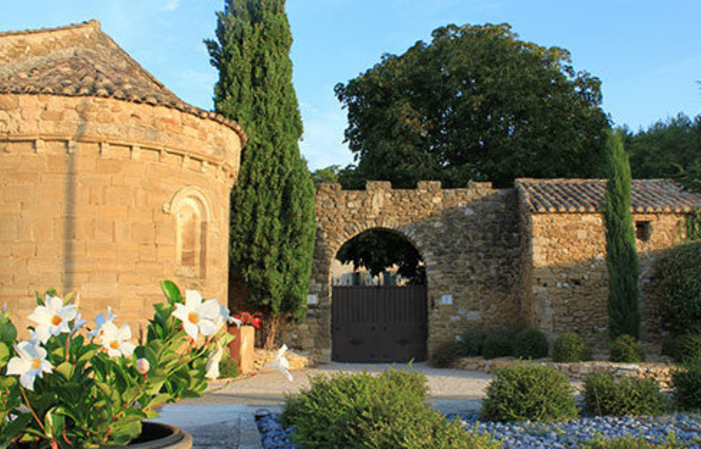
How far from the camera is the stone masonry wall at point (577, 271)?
53.9 feet

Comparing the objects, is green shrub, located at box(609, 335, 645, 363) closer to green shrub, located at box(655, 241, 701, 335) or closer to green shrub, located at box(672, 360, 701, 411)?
green shrub, located at box(655, 241, 701, 335)

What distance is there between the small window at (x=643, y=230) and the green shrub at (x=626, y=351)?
4132 millimetres

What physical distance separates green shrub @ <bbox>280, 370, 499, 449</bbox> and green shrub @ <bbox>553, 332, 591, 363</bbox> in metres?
8.49

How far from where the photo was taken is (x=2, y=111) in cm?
1055

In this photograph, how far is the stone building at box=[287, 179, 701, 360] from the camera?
55.6ft

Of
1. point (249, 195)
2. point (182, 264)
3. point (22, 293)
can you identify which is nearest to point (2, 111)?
point (22, 293)

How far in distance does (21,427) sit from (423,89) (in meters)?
22.0

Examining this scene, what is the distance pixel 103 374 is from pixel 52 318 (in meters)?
0.42

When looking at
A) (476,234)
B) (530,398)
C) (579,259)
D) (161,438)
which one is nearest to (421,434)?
(161,438)

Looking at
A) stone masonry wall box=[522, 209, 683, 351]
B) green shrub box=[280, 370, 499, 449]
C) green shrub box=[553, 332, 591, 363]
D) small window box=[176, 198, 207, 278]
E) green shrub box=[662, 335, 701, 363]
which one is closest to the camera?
green shrub box=[280, 370, 499, 449]

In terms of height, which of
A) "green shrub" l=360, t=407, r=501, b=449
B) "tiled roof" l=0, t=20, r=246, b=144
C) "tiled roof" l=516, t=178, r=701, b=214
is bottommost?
"green shrub" l=360, t=407, r=501, b=449

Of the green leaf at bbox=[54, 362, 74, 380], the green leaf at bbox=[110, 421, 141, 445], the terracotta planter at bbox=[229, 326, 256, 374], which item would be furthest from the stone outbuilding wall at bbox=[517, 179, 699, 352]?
the green leaf at bbox=[54, 362, 74, 380]

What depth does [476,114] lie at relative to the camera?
78.6 feet

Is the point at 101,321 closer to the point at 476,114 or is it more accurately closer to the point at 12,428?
the point at 12,428
